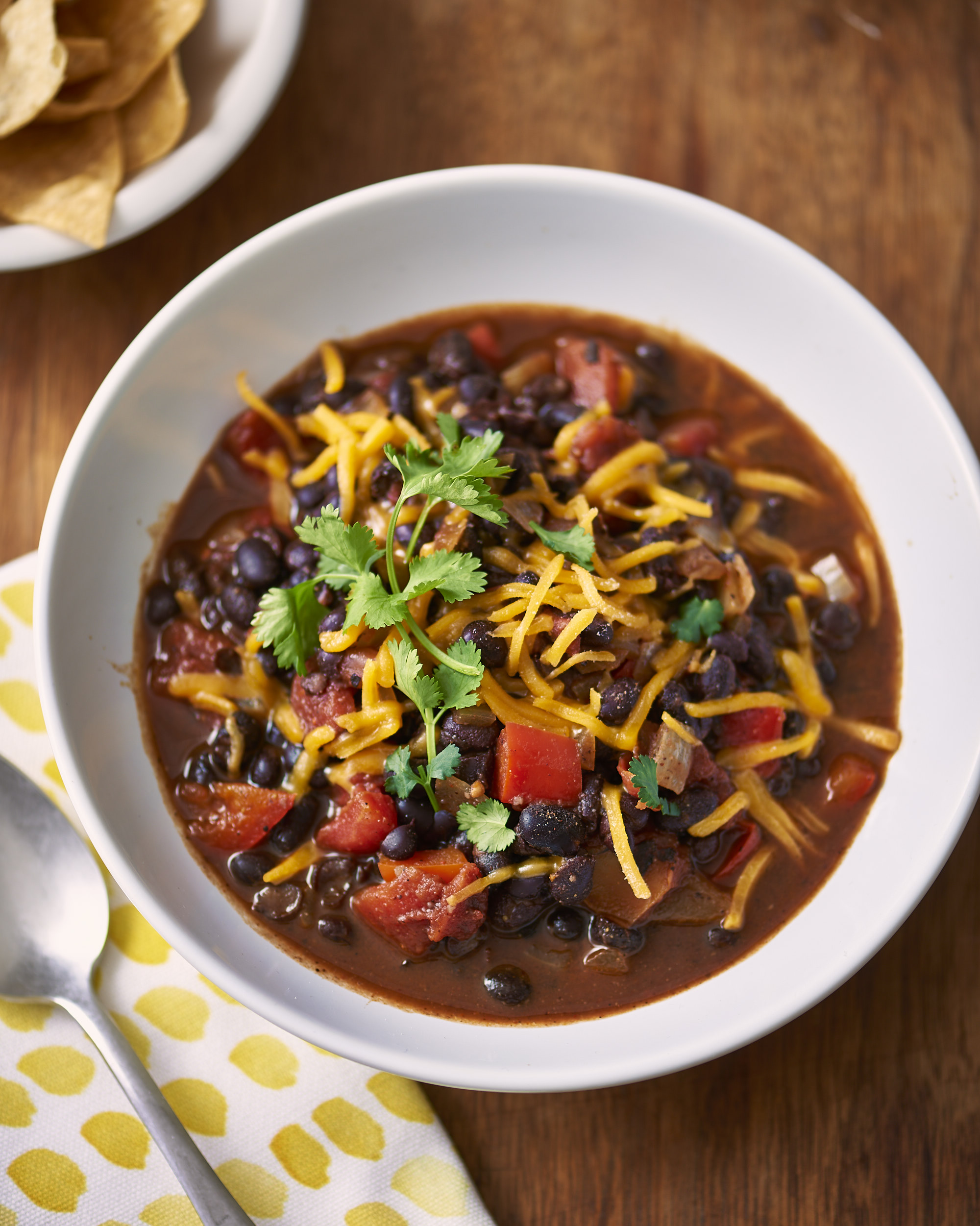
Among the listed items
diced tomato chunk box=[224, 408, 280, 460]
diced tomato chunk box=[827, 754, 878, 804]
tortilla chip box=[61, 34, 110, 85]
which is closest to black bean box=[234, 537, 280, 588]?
diced tomato chunk box=[224, 408, 280, 460]

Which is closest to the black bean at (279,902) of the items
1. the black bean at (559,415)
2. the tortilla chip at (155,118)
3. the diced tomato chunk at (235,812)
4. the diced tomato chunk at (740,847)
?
the diced tomato chunk at (235,812)

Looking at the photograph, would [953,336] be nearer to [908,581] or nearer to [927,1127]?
[908,581]

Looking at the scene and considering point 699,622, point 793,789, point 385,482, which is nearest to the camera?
point 699,622

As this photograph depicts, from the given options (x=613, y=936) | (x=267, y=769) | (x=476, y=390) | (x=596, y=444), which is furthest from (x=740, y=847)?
(x=476, y=390)

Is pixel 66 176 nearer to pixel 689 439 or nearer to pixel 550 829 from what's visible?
pixel 689 439

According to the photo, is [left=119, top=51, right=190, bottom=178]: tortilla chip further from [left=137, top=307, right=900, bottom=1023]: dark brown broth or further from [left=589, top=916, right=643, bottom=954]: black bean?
[left=589, top=916, right=643, bottom=954]: black bean
